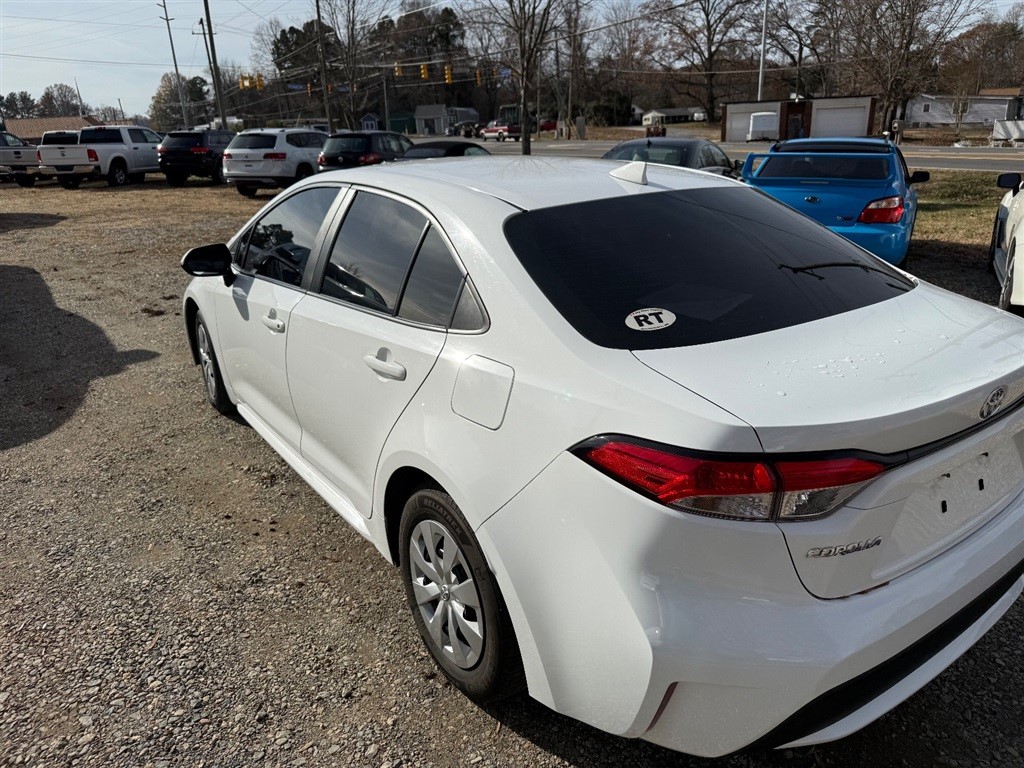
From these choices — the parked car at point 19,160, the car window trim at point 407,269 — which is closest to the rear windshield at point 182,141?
the parked car at point 19,160

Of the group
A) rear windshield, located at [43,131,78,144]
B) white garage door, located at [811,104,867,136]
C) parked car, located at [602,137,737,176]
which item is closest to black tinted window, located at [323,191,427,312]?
parked car, located at [602,137,737,176]

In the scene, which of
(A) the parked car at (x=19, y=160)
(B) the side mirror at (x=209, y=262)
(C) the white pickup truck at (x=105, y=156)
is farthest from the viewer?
(A) the parked car at (x=19, y=160)

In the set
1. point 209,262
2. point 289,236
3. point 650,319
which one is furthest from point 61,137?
point 650,319

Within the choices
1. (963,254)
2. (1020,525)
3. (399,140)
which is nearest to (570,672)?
(1020,525)

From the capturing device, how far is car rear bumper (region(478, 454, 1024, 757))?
1659 millimetres

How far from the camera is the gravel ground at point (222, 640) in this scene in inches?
90.1

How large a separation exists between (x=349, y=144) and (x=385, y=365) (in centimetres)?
1675

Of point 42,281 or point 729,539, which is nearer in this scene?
point 729,539

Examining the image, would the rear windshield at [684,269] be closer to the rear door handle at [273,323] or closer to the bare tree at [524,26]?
the rear door handle at [273,323]

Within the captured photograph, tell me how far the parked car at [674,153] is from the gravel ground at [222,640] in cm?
794

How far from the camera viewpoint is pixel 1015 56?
6034cm

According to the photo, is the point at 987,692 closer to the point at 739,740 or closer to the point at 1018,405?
the point at 1018,405

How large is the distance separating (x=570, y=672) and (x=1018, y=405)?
1.39 m

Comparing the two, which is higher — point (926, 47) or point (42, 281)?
point (926, 47)
